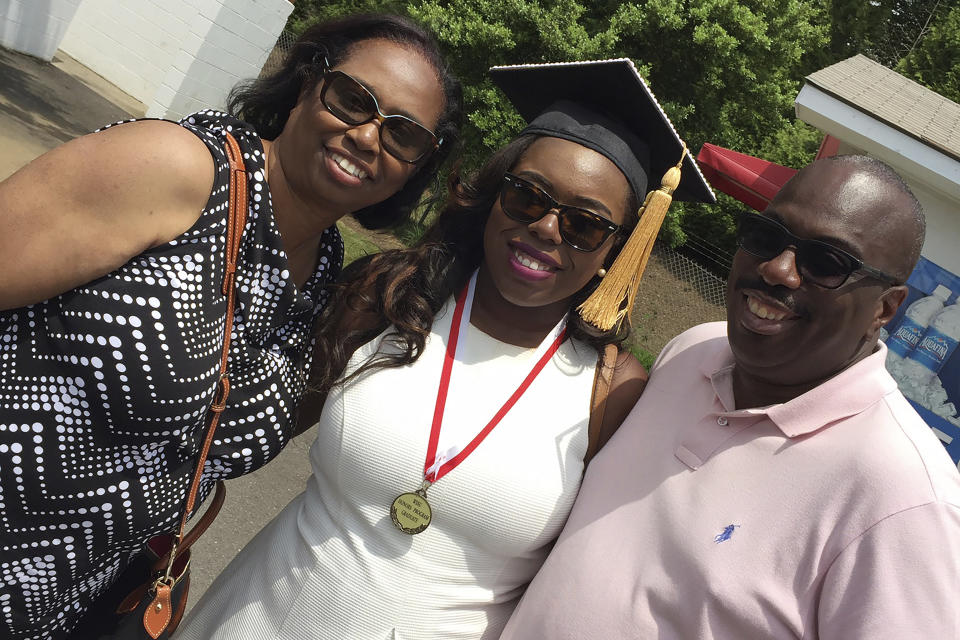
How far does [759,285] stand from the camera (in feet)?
6.21

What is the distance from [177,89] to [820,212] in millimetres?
9239

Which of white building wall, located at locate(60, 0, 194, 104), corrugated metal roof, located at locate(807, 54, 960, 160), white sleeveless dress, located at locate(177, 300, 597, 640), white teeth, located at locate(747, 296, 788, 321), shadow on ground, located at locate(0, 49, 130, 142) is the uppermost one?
corrugated metal roof, located at locate(807, 54, 960, 160)

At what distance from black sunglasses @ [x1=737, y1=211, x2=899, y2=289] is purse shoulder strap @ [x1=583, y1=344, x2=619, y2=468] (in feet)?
2.16

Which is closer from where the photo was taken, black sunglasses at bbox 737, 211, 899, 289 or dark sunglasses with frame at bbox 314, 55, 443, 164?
black sunglasses at bbox 737, 211, 899, 289

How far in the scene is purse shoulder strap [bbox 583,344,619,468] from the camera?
7.63 ft

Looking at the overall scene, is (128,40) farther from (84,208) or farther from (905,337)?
(84,208)

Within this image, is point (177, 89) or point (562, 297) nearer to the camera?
point (562, 297)

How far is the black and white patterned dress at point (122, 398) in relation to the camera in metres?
1.83

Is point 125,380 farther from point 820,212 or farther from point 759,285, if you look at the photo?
point 820,212

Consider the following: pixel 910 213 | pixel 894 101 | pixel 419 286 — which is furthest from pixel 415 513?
pixel 894 101

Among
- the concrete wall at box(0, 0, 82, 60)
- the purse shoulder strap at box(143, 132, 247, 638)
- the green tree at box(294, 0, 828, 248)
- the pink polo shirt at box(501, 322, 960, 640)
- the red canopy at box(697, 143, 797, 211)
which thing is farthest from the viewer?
the green tree at box(294, 0, 828, 248)

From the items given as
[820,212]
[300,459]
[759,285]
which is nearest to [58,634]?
[759,285]

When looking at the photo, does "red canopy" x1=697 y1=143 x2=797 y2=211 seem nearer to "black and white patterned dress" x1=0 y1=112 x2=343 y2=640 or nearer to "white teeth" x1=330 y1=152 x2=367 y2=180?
"white teeth" x1=330 y1=152 x2=367 y2=180

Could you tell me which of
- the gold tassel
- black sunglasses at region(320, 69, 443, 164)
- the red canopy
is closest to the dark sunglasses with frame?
black sunglasses at region(320, 69, 443, 164)
